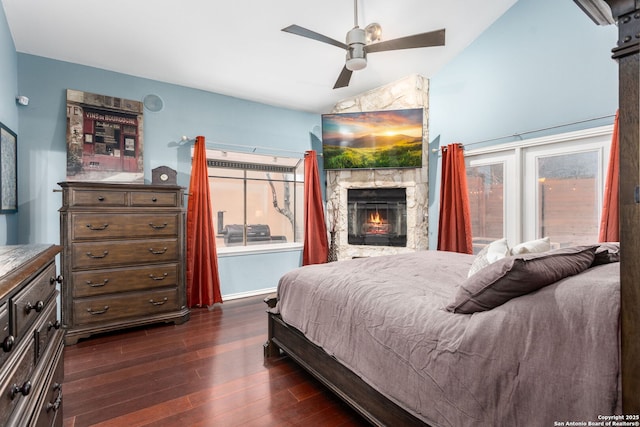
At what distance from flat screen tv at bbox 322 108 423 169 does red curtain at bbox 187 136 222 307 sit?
180cm

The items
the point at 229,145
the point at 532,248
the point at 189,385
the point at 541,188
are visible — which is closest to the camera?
the point at 532,248

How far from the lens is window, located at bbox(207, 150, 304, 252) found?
433cm

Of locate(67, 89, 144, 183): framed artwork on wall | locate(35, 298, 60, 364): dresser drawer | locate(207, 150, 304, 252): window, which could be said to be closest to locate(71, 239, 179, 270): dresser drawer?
locate(67, 89, 144, 183): framed artwork on wall

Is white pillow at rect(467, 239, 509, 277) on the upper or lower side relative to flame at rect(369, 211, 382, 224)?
lower

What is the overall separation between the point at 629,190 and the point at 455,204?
10.6ft

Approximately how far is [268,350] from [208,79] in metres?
3.14

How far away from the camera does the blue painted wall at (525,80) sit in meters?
2.80

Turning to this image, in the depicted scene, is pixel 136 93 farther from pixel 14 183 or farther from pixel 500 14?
pixel 500 14

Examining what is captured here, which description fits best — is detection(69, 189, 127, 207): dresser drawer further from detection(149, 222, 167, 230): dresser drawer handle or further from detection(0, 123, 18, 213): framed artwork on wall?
detection(0, 123, 18, 213): framed artwork on wall

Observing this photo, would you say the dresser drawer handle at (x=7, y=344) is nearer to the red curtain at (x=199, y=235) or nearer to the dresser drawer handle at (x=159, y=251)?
the dresser drawer handle at (x=159, y=251)

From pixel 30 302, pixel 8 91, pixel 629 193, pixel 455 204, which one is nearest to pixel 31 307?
pixel 30 302

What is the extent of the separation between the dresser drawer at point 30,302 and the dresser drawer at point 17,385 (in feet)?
0.26

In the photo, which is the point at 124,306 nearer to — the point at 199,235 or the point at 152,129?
the point at 199,235

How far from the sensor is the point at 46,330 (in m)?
1.17
